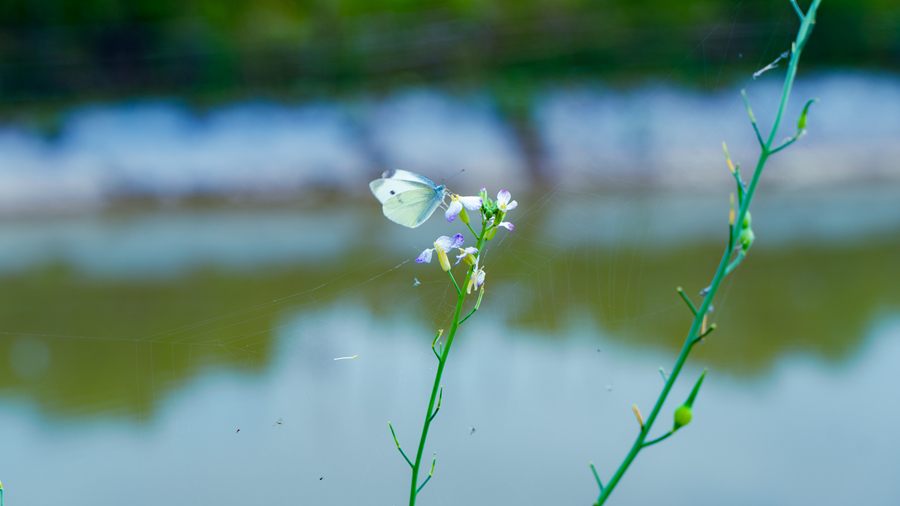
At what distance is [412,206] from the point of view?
22.7 inches

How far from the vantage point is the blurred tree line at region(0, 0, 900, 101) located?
491cm

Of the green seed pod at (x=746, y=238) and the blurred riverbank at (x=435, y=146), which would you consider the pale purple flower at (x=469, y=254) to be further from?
the blurred riverbank at (x=435, y=146)

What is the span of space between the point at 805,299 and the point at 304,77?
436cm

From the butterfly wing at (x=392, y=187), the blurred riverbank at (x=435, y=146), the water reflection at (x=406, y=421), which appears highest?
the blurred riverbank at (x=435, y=146)

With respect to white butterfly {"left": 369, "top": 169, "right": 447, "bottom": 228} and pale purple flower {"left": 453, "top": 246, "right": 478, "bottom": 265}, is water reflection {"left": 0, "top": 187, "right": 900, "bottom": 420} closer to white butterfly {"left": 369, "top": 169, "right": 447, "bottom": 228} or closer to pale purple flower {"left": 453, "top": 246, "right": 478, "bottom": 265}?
white butterfly {"left": 369, "top": 169, "right": 447, "bottom": 228}

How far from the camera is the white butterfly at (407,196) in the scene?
542mm

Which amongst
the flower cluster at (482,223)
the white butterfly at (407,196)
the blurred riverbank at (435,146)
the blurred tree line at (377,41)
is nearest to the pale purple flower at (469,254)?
the flower cluster at (482,223)

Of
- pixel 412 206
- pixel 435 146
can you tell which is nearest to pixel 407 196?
pixel 412 206

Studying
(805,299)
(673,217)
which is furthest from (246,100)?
(805,299)

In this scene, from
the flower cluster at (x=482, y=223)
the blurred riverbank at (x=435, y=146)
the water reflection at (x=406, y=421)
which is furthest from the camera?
the blurred riverbank at (x=435, y=146)

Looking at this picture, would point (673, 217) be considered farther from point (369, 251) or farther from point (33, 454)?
point (33, 454)

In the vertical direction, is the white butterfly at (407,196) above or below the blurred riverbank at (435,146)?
below

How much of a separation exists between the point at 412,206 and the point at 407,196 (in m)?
0.01

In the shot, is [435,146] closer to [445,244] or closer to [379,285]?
[379,285]
